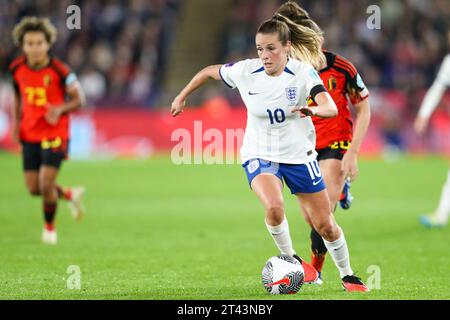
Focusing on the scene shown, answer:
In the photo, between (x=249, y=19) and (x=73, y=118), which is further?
(x=249, y=19)

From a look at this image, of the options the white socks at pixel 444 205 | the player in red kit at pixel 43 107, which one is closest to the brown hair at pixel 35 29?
the player in red kit at pixel 43 107

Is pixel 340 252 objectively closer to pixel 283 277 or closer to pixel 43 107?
pixel 283 277

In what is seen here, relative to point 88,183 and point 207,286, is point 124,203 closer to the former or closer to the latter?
point 88,183

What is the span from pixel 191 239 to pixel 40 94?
272 centimetres

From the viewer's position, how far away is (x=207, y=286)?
351 inches

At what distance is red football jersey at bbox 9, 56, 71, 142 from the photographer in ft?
40.1

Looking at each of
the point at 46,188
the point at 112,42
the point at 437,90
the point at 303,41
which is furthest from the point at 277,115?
the point at 112,42

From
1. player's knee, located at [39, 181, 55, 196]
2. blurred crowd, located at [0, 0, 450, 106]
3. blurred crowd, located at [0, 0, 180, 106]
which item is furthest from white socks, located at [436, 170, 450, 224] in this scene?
blurred crowd, located at [0, 0, 180, 106]

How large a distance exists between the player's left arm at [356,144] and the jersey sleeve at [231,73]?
129 cm

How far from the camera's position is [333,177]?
9320 millimetres

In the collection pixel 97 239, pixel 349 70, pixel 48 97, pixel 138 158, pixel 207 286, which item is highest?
pixel 349 70

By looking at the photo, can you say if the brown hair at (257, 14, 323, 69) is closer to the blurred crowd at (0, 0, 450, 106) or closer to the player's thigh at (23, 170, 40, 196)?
the player's thigh at (23, 170, 40, 196)

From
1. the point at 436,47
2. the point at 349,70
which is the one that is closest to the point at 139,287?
the point at 349,70

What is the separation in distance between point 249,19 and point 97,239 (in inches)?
790
